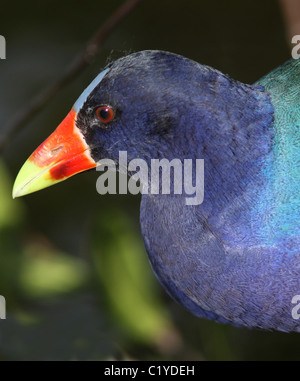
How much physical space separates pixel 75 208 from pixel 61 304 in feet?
2.35

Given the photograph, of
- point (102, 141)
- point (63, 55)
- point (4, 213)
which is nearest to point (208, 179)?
point (102, 141)

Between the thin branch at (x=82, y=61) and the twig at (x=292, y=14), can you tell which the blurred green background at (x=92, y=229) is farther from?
the twig at (x=292, y=14)

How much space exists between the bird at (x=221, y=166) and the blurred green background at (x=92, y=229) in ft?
0.71

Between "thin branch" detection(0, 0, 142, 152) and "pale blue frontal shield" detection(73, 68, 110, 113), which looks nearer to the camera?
"pale blue frontal shield" detection(73, 68, 110, 113)

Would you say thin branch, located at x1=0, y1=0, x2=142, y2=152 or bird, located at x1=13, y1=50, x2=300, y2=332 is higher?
thin branch, located at x1=0, y1=0, x2=142, y2=152

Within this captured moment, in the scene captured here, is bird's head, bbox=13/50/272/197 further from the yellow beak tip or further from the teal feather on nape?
the yellow beak tip

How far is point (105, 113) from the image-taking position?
1.36m

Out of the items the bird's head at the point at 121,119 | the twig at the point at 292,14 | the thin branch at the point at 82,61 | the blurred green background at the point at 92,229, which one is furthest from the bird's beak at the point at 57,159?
the twig at the point at 292,14

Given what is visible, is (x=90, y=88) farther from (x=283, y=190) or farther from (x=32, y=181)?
(x=283, y=190)

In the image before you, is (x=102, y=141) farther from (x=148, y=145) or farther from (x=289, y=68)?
(x=289, y=68)

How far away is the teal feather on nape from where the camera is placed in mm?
1243

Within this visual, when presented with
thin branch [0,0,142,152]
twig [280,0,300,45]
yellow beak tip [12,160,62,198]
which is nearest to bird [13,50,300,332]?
yellow beak tip [12,160,62,198]

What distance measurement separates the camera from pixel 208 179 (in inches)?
51.1

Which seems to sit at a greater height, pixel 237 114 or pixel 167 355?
pixel 237 114
